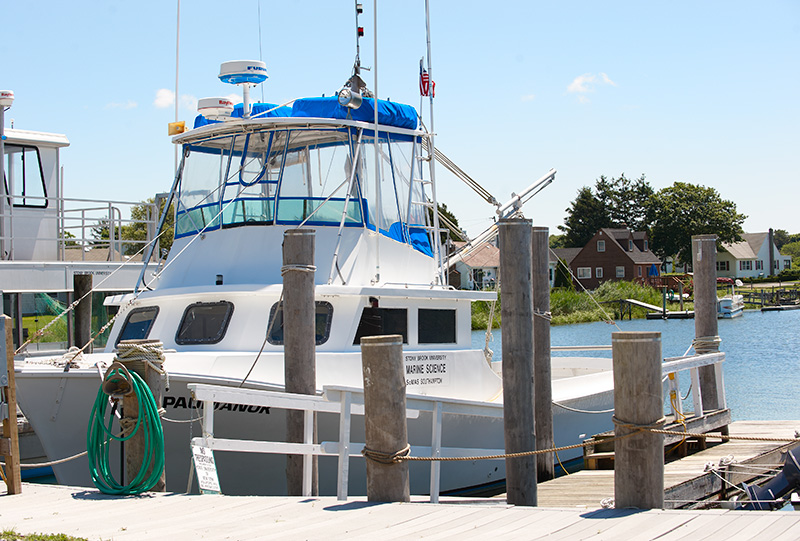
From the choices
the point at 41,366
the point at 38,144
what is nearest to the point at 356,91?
the point at 41,366

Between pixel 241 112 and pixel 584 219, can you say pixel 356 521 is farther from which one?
pixel 584 219

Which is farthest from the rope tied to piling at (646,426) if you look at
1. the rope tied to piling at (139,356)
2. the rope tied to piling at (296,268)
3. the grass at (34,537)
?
the rope tied to piling at (139,356)

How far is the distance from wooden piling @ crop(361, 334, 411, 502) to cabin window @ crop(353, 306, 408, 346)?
160 inches

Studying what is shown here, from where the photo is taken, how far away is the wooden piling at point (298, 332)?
7906 millimetres

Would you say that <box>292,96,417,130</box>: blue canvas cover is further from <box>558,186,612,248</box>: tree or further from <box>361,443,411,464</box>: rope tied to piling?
<box>558,186,612,248</box>: tree

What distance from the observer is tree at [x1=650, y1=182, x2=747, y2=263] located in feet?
278

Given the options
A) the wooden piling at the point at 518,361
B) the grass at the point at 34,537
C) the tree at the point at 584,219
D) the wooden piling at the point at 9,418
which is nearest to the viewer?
the grass at the point at 34,537

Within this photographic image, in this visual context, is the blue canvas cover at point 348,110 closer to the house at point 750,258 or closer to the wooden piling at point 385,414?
the wooden piling at point 385,414

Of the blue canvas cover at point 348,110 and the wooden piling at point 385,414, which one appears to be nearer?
the wooden piling at point 385,414

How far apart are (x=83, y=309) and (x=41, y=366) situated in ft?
30.1

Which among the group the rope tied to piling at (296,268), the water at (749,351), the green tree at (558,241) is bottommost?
the water at (749,351)

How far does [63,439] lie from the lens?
29.5 feet

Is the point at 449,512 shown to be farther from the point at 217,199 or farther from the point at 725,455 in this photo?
the point at 217,199

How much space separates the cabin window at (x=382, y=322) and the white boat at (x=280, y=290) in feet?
0.06
